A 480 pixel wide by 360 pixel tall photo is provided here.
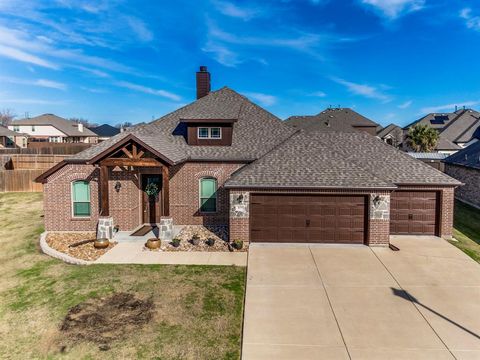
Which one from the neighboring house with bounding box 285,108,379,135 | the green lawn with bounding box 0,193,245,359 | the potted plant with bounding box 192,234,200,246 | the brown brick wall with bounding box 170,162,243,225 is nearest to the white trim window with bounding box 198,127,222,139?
the brown brick wall with bounding box 170,162,243,225

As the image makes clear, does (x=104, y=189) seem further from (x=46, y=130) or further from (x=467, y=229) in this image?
(x=46, y=130)

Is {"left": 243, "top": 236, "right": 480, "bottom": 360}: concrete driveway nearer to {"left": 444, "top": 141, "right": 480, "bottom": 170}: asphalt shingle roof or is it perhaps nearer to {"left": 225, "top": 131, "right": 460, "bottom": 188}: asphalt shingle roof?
{"left": 225, "top": 131, "right": 460, "bottom": 188}: asphalt shingle roof

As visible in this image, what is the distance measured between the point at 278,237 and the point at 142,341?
8.08 metres

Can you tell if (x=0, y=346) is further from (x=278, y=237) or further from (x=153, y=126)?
(x=153, y=126)

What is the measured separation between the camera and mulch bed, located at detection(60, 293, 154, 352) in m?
7.98

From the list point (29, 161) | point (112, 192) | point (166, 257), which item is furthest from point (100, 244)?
point (29, 161)

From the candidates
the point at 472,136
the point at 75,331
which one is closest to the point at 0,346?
the point at 75,331

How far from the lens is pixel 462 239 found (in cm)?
1555

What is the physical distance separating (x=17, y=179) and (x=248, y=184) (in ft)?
84.5

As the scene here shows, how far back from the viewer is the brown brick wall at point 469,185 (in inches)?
899

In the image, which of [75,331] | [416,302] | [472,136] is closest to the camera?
[75,331]

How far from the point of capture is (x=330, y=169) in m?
15.0

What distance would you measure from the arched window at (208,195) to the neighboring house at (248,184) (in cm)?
5

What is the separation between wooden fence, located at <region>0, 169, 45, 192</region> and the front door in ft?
59.7
